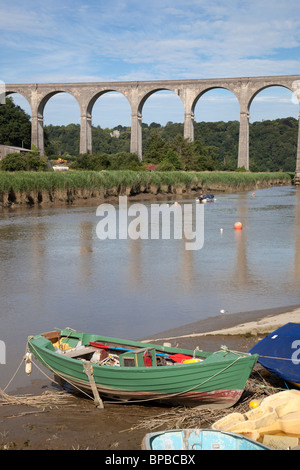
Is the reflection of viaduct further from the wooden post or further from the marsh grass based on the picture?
the wooden post

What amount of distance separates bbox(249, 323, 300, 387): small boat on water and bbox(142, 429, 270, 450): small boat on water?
1.28 m

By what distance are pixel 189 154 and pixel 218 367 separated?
4166 cm

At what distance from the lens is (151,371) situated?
172 inches

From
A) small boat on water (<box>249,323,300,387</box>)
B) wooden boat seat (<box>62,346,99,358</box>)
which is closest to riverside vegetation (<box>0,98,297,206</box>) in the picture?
wooden boat seat (<box>62,346,99,358</box>)

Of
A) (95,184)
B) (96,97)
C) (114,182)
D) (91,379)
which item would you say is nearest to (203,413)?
(91,379)

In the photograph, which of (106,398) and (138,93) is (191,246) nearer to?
(106,398)

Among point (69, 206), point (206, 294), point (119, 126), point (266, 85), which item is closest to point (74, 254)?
point (206, 294)

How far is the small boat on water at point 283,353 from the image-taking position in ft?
14.8

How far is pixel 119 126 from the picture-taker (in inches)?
5187

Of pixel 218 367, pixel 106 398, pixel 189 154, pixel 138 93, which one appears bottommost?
pixel 106 398

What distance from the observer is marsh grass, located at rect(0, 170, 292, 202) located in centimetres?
2280

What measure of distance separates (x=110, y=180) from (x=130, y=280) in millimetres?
18756

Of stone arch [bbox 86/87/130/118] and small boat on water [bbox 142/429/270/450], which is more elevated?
stone arch [bbox 86/87/130/118]

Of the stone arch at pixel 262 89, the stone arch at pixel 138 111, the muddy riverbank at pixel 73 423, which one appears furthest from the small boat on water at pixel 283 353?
the stone arch at pixel 138 111
